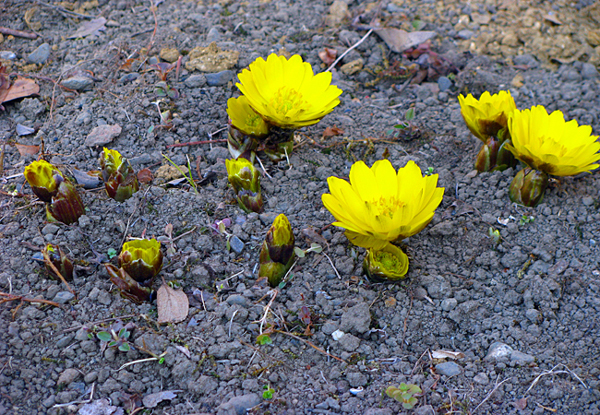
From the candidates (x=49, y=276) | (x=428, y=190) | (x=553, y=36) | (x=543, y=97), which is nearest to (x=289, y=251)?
(x=428, y=190)

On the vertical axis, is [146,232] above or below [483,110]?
below

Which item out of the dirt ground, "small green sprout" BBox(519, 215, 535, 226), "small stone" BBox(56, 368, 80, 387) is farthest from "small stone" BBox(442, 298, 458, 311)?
"small stone" BBox(56, 368, 80, 387)

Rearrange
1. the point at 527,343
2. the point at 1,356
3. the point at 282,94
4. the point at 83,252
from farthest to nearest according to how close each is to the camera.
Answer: the point at 282,94 → the point at 83,252 → the point at 527,343 → the point at 1,356

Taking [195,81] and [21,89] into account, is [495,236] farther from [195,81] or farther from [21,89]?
[21,89]

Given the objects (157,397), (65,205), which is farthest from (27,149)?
(157,397)

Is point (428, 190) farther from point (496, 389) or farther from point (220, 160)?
point (220, 160)

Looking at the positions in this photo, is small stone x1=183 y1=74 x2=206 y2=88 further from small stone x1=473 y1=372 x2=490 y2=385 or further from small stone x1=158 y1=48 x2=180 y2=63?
small stone x1=473 y1=372 x2=490 y2=385
